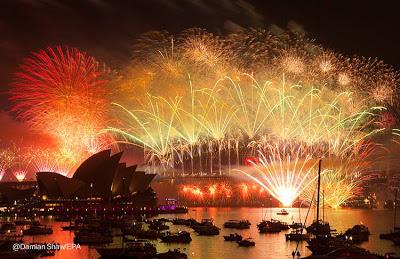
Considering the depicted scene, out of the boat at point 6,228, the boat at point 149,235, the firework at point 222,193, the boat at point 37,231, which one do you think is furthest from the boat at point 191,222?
the firework at point 222,193

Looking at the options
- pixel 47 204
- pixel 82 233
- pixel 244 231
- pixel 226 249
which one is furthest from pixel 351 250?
pixel 47 204

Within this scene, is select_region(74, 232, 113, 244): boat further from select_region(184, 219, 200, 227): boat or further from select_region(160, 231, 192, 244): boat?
select_region(184, 219, 200, 227): boat

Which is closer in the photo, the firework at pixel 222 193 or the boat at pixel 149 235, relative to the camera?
the boat at pixel 149 235

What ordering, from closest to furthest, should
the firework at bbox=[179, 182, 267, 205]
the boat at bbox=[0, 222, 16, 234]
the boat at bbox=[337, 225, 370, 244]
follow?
the boat at bbox=[337, 225, 370, 244] → the boat at bbox=[0, 222, 16, 234] → the firework at bbox=[179, 182, 267, 205]

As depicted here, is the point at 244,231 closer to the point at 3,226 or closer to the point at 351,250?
the point at 3,226

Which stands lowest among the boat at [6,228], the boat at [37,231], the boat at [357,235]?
the boat at [357,235]

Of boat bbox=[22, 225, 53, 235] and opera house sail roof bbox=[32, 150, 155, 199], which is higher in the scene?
opera house sail roof bbox=[32, 150, 155, 199]

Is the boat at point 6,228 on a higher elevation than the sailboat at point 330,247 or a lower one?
higher

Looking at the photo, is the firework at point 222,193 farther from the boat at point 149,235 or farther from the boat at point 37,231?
the boat at point 149,235

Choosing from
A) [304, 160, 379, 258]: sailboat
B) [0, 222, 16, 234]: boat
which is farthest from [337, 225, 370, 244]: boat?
A: [0, 222, 16, 234]: boat
